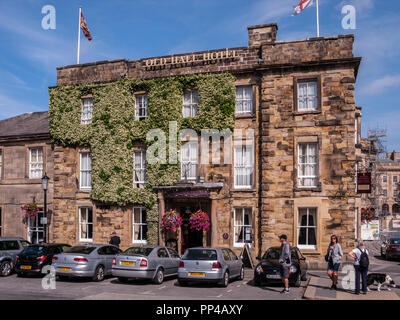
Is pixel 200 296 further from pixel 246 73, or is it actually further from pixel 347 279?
pixel 246 73

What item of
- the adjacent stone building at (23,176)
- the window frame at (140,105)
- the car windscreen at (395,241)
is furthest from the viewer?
the adjacent stone building at (23,176)

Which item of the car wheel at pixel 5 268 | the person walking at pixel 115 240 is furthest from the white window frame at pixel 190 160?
the car wheel at pixel 5 268

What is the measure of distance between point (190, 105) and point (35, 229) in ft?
42.2

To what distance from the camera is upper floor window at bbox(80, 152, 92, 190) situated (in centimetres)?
2641

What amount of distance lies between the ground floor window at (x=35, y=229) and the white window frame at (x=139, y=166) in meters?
7.30

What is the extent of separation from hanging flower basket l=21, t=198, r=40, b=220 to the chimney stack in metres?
16.2

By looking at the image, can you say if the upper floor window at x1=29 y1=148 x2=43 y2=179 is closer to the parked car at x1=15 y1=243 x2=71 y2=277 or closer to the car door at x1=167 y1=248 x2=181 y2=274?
the parked car at x1=15 y1=243 x2=71 y2=277

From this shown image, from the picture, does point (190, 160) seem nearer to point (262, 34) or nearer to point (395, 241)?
point (262, 34)

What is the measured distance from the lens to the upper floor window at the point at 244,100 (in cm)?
2361

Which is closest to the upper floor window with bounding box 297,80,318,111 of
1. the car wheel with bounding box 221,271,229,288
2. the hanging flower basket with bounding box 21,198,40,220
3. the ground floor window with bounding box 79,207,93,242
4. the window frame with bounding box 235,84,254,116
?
the window frame with bounding box 235,84,254,116

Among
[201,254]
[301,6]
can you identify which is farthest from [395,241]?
[201,254]

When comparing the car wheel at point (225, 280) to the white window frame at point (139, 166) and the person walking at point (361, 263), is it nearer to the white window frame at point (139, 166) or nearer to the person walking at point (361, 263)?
the person walking at point (361, 263)

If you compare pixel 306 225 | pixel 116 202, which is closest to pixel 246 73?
pixel 306 225

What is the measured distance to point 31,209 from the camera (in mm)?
27859
